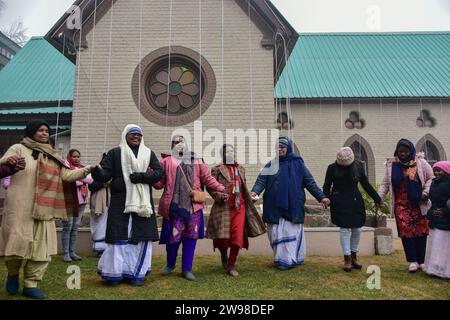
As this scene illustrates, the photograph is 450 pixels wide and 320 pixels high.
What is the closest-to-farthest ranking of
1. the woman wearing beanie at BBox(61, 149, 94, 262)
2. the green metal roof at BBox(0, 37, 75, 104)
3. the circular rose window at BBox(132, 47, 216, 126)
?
1. the woman wearing beanie at BBox(61, 149, 94, 262)
2. the circular rose window at BBox(132, 47, 216, 126)
3. the green metal roof at BBox(0, 37, 75, 104)

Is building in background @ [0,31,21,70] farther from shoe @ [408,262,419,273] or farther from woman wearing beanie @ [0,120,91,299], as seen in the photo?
shoe @ [408,262,419,273]

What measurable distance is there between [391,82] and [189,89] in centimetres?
1124

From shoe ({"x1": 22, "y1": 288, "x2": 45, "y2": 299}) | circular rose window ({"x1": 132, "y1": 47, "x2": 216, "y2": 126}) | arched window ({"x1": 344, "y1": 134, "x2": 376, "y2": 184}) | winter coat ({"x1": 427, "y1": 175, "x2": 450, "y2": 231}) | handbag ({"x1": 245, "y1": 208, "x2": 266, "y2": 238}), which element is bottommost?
shoe ({"x1": 22, "y1": 288, "x2": 45, "y2": 299})

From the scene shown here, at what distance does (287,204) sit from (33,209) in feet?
11.1

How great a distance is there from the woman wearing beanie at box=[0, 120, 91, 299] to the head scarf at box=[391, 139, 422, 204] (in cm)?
442

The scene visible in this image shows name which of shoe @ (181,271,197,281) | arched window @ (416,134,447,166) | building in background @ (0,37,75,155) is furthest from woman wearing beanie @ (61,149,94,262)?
arched window @ (416,134,447,166)

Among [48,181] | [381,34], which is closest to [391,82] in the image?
[381,34]

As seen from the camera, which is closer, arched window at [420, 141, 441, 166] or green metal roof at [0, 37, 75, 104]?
green metal roof at [0, 37, 75, 104]

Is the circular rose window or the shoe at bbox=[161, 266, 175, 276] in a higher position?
the circular rose window

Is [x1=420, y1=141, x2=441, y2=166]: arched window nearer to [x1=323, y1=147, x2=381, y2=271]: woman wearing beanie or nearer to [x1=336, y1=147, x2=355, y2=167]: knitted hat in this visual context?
[x1=323, y1=147, x2=381, y2=271]: woman wearing beanie

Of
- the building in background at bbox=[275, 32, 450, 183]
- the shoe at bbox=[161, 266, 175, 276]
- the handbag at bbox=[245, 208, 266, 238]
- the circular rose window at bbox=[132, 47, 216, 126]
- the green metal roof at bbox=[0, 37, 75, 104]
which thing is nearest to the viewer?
the shoe at bbox=[161, 266, 175, 276]

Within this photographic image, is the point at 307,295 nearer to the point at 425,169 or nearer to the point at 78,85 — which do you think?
the point at 425,169

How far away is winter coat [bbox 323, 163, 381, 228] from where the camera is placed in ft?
17.7

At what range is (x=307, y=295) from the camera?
4.14 meters
